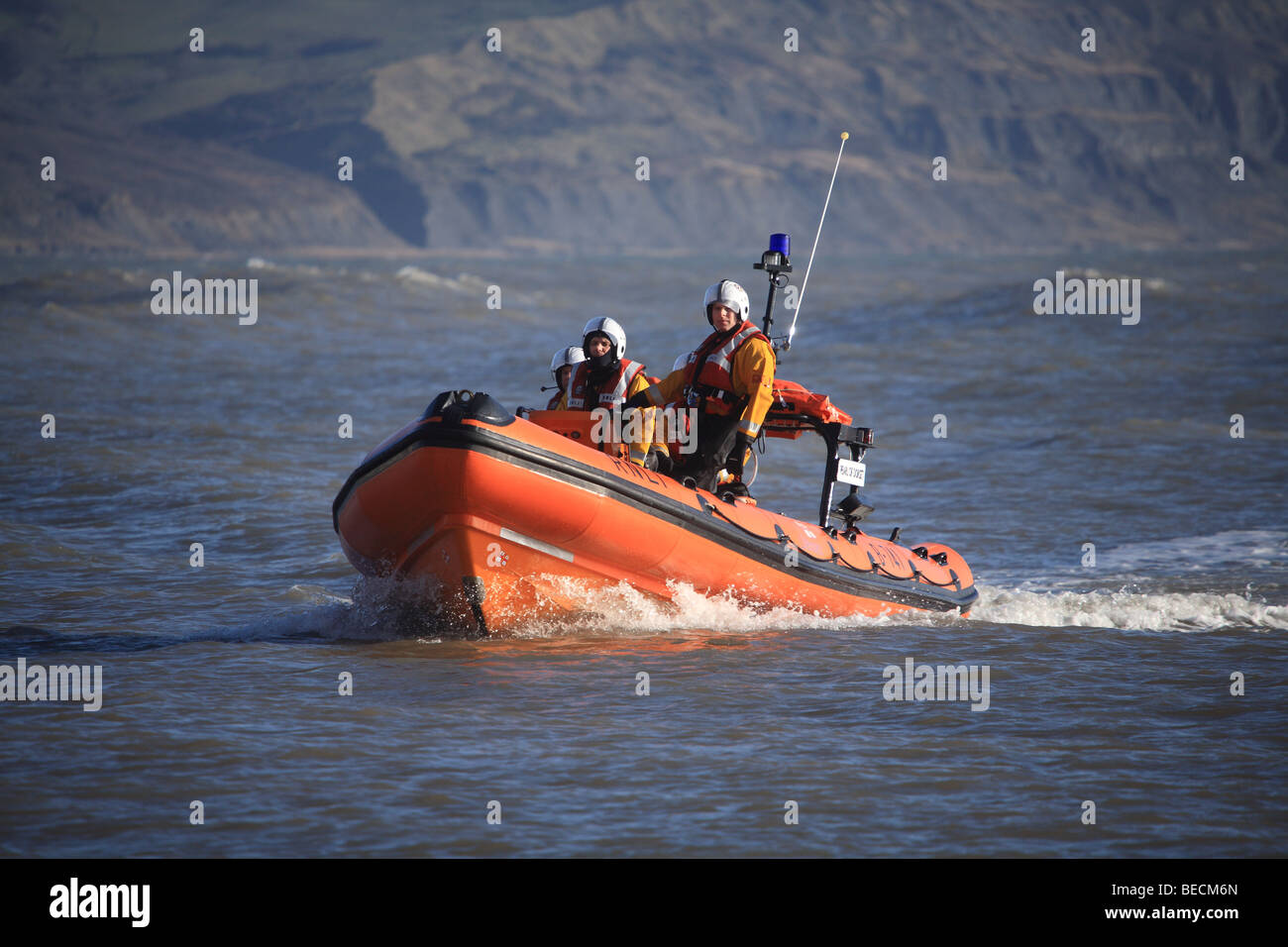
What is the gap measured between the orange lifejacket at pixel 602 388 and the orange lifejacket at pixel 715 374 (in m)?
0.33

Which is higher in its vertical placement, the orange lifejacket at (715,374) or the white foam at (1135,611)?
the orange lifejacket at (715,374)

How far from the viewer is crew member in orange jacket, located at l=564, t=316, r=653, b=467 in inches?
300

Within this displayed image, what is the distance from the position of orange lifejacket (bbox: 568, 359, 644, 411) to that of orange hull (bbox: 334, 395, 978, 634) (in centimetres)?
62

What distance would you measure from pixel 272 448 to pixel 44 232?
14474cm

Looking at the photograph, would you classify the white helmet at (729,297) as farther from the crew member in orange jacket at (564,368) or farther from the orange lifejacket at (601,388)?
the crew member in orange jacket at (564,368)

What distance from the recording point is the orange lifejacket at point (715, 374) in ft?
25.5

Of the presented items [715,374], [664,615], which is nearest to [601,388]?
[715,374]

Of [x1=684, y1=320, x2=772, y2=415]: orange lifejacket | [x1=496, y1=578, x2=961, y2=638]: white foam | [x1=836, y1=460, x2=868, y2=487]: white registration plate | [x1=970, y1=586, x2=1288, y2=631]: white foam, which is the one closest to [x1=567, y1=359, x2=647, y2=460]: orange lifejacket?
[x1=684, y1=320, x2=772, y2=415]: orange lifejacket

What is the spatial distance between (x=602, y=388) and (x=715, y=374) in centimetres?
63

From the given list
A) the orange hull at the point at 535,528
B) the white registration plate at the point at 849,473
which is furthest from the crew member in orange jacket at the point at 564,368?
the white registration plate at the point at 849,473

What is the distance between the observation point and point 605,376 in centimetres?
769

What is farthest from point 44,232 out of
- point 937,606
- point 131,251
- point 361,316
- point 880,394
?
point 937,606

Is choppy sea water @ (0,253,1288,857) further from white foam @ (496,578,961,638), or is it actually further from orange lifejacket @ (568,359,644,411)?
orange lifejacket @ (568,359,644,411)
